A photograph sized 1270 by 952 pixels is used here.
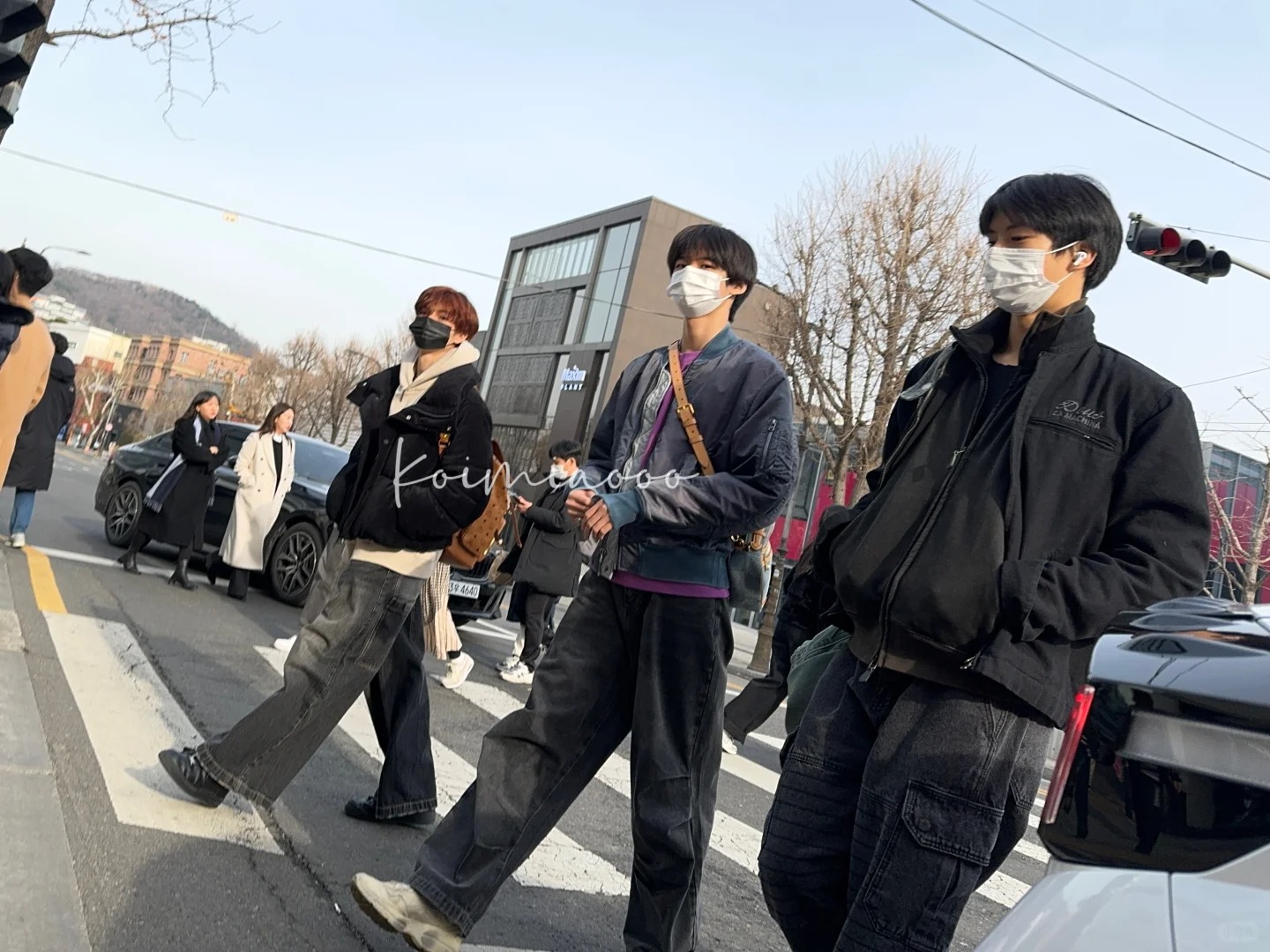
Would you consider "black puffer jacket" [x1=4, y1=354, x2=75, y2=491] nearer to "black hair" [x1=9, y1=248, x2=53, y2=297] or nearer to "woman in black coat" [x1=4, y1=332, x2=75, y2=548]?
"woman in black coat" [x1=4, y1=332, x2=75, y2=548]

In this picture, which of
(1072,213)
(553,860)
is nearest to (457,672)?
(553,860)

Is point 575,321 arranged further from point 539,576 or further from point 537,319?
point 539,576

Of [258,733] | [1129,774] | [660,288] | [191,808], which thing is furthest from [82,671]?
[660,288]

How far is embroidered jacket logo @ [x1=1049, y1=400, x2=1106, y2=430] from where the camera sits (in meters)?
2.16

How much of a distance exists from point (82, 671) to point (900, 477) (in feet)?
15.6

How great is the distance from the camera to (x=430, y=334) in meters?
4.13

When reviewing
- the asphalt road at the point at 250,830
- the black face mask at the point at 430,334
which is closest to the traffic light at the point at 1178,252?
the asphalt road at the point at 250,830

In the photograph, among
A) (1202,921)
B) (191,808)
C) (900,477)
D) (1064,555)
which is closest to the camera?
(1202,921)

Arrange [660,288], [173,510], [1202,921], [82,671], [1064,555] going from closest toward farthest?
1. [1202,921]
2. [1064,555]
3. [82,671]
4. [173,510]
5. [660,288]

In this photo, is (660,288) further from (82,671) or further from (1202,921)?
(1202,921)

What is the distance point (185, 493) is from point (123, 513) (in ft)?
6.86

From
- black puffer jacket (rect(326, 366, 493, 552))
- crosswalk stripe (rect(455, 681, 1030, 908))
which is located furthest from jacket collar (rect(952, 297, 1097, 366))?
crosswalk stripe (rect(455, 681, 1030, 908))

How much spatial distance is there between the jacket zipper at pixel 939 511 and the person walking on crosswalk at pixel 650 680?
29.0 inches

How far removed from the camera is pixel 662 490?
3.01 metres
